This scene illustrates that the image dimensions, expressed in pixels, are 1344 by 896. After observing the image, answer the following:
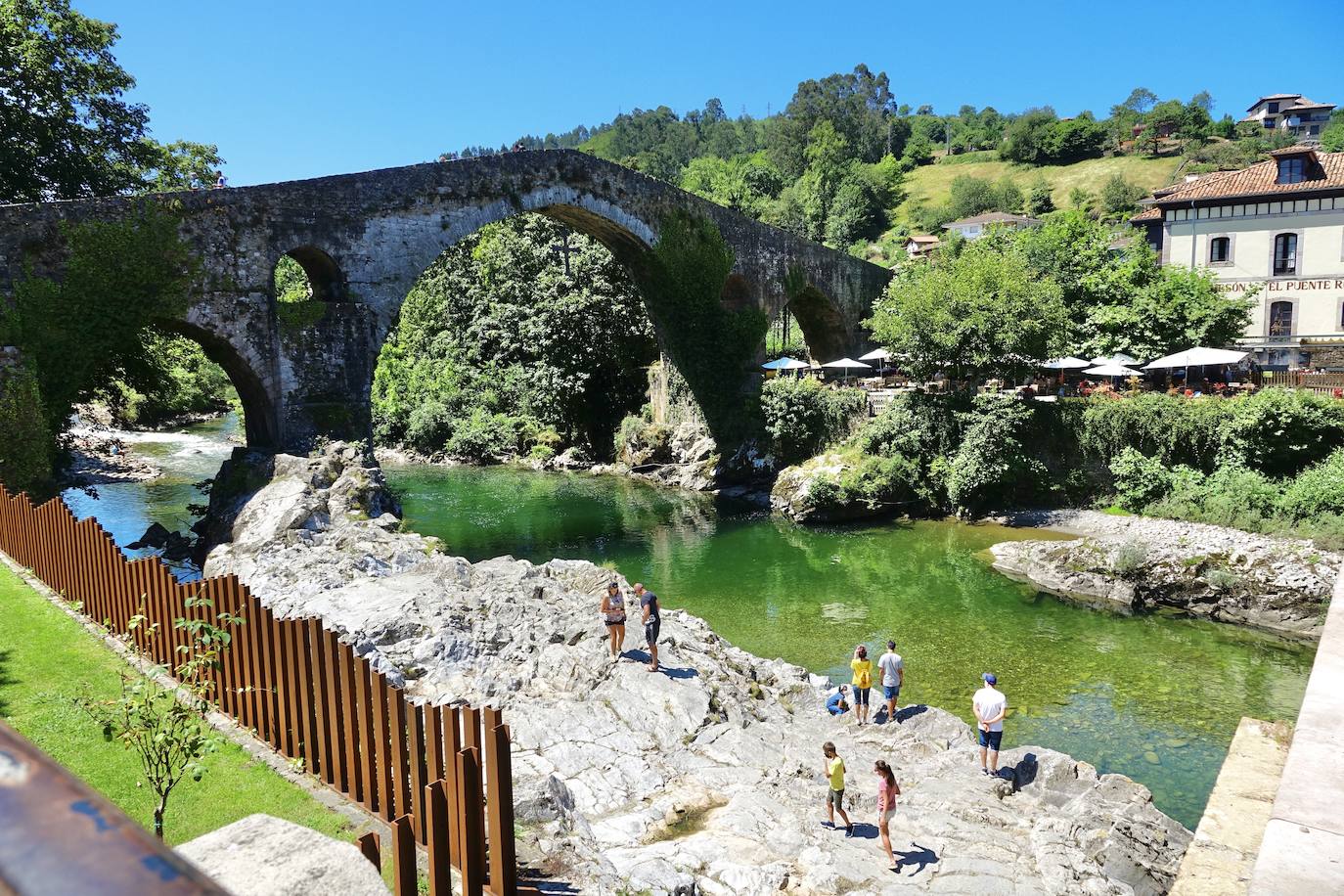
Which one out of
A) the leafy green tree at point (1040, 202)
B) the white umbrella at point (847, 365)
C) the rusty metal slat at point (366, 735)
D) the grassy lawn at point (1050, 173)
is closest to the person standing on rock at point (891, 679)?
the rusty metal slat at point (366, 735)

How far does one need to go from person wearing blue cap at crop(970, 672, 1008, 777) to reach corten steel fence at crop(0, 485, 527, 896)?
5.59 meters

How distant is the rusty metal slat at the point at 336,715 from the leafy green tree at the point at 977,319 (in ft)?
63.1

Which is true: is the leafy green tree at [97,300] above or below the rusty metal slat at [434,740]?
above

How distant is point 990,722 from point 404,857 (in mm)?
7263

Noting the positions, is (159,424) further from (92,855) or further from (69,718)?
(92,855)

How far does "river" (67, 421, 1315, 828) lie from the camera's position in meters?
11.2

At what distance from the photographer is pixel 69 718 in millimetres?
6164

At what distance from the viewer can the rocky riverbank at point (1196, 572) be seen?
48.1 feet

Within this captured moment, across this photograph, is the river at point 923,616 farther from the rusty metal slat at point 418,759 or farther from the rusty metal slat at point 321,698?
the rusty metal slat at point 321,698

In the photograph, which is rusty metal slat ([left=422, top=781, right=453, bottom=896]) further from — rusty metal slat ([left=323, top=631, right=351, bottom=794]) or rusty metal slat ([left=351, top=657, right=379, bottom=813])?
rusty metal slat ([left=323, top=631, right=351, bottom=794])

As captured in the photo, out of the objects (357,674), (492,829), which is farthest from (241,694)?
(492,829)

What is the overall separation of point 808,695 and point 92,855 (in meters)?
11.4

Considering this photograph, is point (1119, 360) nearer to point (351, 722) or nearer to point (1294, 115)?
point (351, 722)

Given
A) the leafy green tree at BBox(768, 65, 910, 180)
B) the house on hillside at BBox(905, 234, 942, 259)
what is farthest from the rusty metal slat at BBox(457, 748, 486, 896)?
the leafy green tree at BBox(768, 65, 910, 180)
